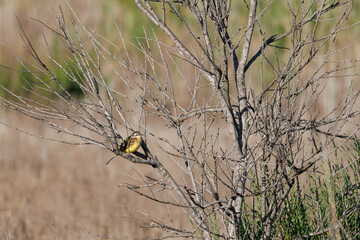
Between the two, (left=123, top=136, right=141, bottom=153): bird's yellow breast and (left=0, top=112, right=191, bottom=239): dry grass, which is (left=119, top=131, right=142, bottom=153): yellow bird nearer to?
(left=123, top=136, right=141, bottom=153): bird's yellow breast

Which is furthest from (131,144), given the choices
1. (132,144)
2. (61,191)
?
(61,191)

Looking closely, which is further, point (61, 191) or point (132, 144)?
point (61, 191)

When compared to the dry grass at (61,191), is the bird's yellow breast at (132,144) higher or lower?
lower

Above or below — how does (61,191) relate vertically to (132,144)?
above

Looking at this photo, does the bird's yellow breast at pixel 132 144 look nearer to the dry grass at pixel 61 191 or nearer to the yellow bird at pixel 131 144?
the yellow bird at pixel 131 144

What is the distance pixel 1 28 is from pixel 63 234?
5.94 metres

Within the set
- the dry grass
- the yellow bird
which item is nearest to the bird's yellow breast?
the yellow bird

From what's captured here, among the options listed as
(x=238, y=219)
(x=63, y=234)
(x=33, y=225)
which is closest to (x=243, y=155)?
(x=238, y=219)

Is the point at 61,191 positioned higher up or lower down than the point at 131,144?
higher up

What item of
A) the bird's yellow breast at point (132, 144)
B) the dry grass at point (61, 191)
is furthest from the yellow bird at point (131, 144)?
the dry grass at point (61, 191)

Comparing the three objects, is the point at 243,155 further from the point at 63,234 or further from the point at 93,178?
the point at 93,178

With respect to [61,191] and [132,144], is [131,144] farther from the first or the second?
[61,191]

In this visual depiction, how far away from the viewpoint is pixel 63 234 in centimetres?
779

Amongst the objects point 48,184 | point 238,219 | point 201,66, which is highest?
point 48,184
